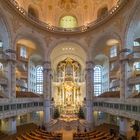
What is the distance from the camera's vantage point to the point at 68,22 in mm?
38375

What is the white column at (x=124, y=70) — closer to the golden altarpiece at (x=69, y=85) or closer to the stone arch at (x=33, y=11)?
the stone arch at (x=33, y=11)

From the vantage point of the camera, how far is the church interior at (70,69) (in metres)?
25.7

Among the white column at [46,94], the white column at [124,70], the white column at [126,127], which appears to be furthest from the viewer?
the white column at [46,94]

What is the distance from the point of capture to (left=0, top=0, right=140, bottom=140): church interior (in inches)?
1010

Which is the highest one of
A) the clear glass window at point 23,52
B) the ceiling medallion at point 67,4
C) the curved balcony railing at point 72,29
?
the ceiling medallion at point 67,4

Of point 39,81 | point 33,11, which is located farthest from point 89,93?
point 33,11

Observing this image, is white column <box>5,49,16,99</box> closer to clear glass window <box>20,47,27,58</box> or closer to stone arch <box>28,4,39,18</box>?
clear glass window <box>20,47,27,58</box>

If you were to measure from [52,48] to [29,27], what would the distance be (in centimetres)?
563

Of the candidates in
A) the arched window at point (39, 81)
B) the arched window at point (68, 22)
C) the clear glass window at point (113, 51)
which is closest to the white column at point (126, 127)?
the clear glass window at point (113, 51)

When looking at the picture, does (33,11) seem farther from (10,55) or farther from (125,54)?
(125,54)

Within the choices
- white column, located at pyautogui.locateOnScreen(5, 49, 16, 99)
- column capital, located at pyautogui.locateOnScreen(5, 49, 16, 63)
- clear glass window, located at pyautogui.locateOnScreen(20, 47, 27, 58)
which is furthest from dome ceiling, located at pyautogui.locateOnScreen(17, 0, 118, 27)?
white column, located at pyautogui.locateOnScreen(5, 49, 16, 99)

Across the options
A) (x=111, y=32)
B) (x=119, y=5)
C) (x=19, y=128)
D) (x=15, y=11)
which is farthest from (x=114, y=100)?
(x=15, y=11)

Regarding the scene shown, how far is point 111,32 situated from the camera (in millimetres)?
29562

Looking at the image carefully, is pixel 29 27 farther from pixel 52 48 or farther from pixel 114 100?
pixel 114 100
